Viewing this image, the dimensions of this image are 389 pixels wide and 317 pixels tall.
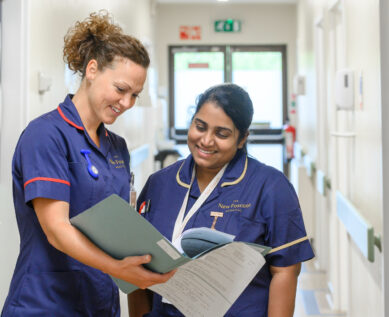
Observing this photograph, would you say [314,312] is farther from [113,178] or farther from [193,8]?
[193,8]

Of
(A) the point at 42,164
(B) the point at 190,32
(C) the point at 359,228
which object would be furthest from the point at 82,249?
(B) the point at 190,32

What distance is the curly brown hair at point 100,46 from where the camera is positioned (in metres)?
1.54

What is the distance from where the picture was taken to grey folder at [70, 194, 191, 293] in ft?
3.87

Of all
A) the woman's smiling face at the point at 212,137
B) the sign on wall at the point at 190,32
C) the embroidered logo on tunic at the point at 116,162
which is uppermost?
the sign on wall at the point at 190,32

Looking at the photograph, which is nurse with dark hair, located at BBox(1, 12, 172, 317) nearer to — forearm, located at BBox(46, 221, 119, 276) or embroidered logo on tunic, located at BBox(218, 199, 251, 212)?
forearm, located at BBox(46, 221, 119, 276)

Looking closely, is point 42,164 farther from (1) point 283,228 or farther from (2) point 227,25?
(2) point 227,25

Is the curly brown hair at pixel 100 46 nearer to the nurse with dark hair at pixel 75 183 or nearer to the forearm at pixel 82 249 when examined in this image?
the nurse with dark hair at pixel 75 183

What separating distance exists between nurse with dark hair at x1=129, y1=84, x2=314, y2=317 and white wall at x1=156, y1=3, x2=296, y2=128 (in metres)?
6.58

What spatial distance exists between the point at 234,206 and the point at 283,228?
5.8 inches

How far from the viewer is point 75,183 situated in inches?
58.6

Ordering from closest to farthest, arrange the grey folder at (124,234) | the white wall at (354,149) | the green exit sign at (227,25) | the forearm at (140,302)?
the grey folder at (124,234)
the forearm at (140,302)
the white wall at (354,149)
the green exit sign at (227,25)

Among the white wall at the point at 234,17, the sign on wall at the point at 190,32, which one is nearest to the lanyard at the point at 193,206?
the white wall at the point at 234,17

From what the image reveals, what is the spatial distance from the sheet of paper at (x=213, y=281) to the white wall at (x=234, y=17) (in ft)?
22.4

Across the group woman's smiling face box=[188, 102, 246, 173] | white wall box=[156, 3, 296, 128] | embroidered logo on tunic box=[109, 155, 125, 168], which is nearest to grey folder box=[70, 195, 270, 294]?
woman's smiling face box=[188, 102, 246, 173]
